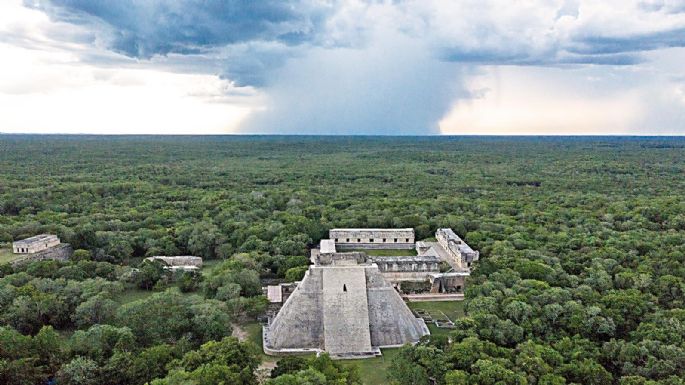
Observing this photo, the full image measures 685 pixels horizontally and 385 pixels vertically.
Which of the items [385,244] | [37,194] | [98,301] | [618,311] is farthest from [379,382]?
[37,194]

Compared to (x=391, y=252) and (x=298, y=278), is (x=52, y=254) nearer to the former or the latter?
(x=298, y=278)

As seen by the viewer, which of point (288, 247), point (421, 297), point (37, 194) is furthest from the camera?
point (37, 194)

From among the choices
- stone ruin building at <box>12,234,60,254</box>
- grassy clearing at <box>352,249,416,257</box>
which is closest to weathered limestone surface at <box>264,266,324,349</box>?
grassy clearing at <box>352,249,416,257</box>

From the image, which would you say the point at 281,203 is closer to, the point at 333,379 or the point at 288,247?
the point at 288,247

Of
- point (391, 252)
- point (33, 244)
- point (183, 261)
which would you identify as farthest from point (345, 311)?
point (33, 244)

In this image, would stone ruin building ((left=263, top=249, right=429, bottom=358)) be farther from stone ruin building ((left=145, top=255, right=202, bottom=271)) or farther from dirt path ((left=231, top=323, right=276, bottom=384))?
stone ruin building ((left=145, top=255, right=202, bottom=271))
